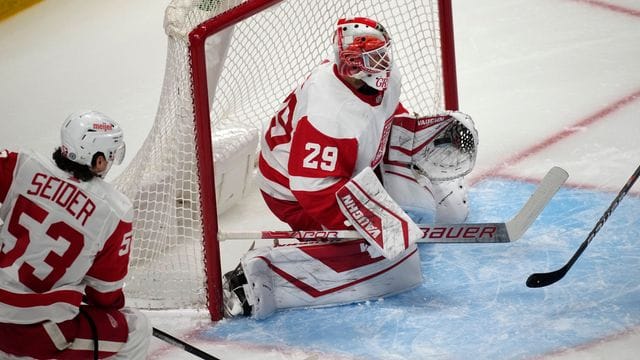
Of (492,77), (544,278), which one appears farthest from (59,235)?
(492,77)

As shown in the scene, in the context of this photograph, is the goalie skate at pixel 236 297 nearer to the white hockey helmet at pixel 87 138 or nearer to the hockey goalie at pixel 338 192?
the hockey goalie at pixel 338 192

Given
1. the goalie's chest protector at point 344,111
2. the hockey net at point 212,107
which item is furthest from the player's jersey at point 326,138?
A: the hockey net at point 212,107

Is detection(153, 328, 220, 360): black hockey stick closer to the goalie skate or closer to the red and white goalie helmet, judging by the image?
the goalie skate

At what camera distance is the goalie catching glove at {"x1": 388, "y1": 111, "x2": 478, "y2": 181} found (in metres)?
3.81

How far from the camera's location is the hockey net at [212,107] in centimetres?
336

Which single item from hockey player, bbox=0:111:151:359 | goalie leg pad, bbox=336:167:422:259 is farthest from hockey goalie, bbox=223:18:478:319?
hockey player, bbox=0:111:151:359

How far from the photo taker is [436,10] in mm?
4160

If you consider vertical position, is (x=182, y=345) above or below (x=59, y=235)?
below

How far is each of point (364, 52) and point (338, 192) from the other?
Answer: 0.37m

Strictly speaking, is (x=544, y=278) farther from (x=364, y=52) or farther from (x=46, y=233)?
(x=46, y=233)

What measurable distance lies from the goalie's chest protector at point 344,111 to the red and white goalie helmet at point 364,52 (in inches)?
2.2

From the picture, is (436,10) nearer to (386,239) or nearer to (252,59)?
(252,59)

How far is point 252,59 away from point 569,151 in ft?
3.83

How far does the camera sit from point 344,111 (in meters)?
3.38
